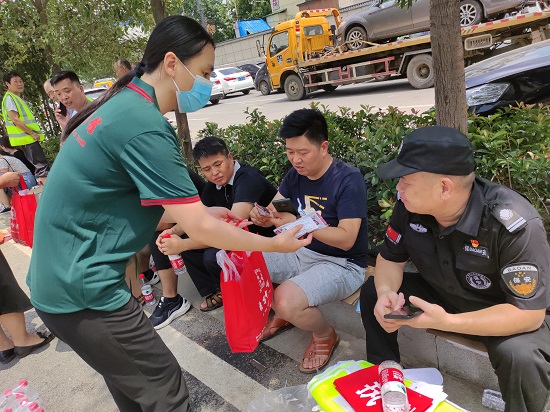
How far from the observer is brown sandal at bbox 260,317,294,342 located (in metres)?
2.64

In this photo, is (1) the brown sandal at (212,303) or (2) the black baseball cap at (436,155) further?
(1) the brown sandal at (212,303)

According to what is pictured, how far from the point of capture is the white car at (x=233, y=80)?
63.2 ft

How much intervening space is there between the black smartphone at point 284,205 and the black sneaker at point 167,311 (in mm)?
1276

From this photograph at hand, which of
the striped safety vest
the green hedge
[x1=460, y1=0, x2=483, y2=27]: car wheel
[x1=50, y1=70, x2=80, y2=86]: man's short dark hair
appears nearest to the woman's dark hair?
the green hedge

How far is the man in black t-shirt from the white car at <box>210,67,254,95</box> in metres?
17.1

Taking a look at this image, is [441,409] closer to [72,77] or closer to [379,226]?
[379,226]

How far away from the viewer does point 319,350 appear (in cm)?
232

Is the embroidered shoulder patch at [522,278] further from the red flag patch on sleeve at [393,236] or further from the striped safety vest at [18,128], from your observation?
the striped safety vest at [18,128]

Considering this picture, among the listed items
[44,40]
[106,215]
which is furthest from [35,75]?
[106,215]

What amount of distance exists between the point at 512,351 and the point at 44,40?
7439mm

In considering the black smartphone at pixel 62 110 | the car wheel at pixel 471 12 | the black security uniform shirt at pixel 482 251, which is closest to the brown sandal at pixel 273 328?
the black security uniform shirt at pixel 482 251

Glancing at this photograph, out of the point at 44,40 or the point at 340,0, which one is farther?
the point at 340,0

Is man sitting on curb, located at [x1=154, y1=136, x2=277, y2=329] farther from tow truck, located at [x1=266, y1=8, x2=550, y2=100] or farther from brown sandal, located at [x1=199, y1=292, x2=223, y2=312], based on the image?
tow truck, located at [x1=266, y1=8, x2=550, y2=100]

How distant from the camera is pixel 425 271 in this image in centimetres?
186
